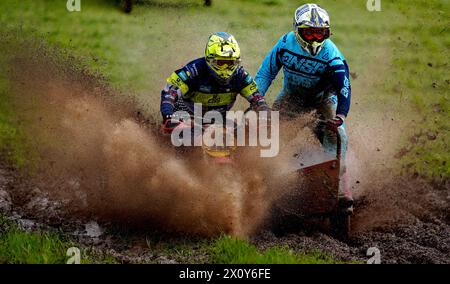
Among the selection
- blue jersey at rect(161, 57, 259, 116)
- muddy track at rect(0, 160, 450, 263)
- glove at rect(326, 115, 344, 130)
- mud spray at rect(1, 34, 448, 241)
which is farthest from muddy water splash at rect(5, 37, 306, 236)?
glove at rect(326, 115, 344, 130)

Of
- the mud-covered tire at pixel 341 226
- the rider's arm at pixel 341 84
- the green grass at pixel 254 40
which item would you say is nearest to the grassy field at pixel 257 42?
the green grass at pixel 254 40

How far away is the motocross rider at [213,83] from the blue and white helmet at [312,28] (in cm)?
95

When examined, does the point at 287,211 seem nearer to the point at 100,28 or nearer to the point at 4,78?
the point at 4,78

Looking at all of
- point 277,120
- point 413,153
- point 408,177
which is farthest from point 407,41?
point 277,120

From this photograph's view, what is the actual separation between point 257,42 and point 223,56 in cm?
782

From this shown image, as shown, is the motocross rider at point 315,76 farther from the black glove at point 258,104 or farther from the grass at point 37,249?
the grass at point 37,249

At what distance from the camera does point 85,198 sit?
9352mm

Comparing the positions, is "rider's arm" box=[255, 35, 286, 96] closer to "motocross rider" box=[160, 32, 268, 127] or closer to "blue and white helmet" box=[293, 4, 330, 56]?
"motocross rider" box=[160, 32, 268, 127]

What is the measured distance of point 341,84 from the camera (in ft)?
30.5

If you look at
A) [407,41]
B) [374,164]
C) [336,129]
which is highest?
[407,41]

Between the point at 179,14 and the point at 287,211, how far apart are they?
34.0 feet

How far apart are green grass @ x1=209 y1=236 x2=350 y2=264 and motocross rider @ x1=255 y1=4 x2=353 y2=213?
133 centimetres

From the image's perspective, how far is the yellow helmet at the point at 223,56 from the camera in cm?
873

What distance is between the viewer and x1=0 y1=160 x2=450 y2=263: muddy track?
7801 millimetres
